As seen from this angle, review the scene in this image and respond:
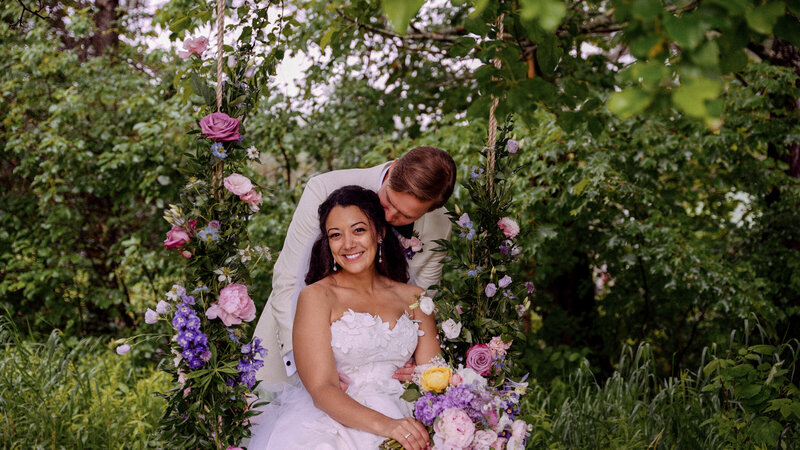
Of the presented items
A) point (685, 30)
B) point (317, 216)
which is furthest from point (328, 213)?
point (685, 30)

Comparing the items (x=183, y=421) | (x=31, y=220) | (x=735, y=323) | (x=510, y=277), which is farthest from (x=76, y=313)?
(x=735, y=323)

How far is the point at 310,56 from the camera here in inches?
203

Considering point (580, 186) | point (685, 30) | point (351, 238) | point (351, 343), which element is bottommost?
point (351, 343)

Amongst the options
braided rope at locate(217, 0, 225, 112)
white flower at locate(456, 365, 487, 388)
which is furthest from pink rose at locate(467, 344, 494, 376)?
braided rope at locate(217, 0, 225, 112)

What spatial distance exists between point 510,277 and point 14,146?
4310 mm

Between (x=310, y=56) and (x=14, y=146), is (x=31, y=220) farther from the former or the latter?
(x=310, y=56)

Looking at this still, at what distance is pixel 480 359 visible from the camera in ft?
7.84

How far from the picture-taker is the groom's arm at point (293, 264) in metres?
2.59

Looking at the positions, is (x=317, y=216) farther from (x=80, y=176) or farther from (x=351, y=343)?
(x=80, y=176)

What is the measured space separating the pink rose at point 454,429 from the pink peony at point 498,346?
44 centimetres

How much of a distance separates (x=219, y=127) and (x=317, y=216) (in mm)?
666

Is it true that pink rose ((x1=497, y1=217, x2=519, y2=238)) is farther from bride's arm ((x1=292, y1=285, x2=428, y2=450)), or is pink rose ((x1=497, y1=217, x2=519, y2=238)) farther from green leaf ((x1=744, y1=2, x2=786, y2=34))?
green leaf ((x1=744, y1=2, x2=786, y2=34))

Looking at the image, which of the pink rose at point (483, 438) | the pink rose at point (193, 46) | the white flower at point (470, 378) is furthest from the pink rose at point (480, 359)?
the pink rose at point (193, 46)

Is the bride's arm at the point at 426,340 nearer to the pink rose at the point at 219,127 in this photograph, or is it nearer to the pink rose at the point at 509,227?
the pink rose at the point at 509,227
